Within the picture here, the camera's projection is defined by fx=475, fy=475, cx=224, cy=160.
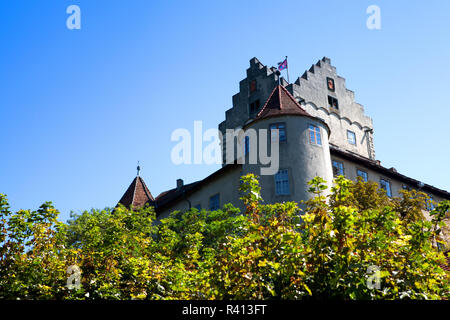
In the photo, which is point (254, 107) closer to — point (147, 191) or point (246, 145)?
point (246, 145)

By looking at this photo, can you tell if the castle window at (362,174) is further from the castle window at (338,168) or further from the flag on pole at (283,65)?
the flag on pole at (283,65)

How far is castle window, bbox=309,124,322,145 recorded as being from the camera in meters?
29.0

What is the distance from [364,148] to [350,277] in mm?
35298

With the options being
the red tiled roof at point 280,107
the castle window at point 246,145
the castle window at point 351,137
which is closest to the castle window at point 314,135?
the red tiled roof at point 280,107

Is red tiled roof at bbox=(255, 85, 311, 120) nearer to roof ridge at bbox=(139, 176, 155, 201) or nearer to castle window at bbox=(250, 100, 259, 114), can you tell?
castle window at bbox=(250, 100, 259, 114)

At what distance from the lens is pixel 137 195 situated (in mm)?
43281

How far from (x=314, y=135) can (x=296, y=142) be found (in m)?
1.52

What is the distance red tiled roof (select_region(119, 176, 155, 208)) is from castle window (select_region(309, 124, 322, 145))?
18.9 m

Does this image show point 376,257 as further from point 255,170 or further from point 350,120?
point 350,120

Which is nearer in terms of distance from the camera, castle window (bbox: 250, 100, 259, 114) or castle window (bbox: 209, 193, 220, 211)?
castle window (bbox: 209, 193, 220, 211)

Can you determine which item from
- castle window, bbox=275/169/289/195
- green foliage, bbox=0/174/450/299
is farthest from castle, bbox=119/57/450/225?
green foliage, bbox=0/174/450/299
